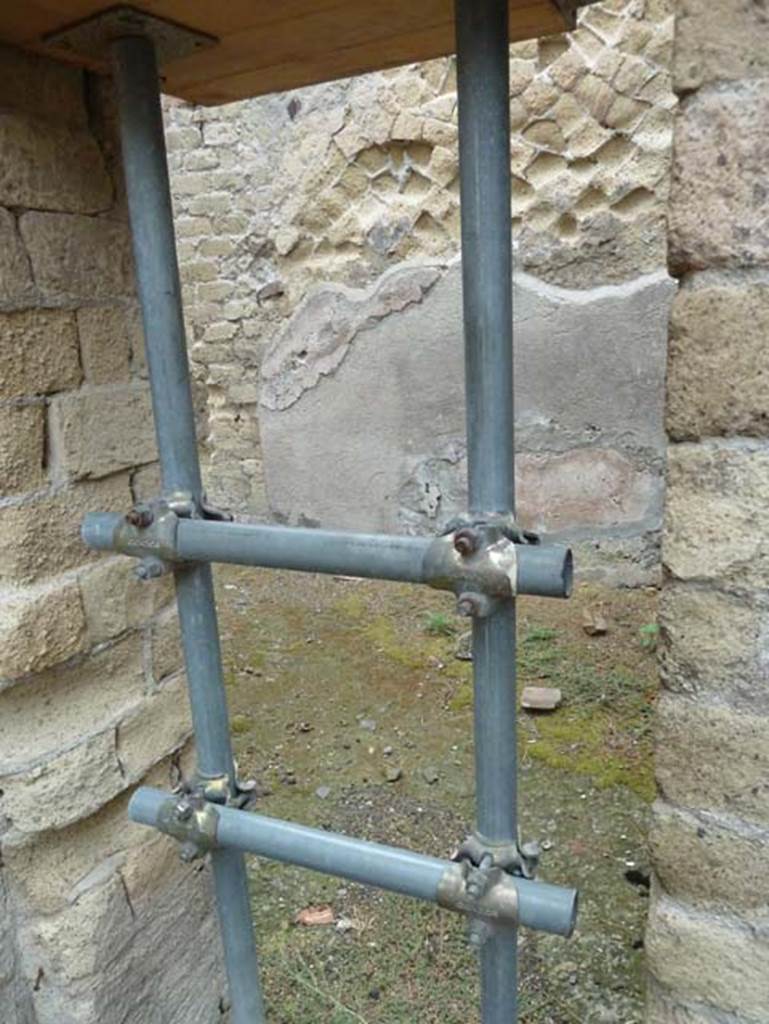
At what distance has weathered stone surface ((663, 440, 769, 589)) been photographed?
805 millimetres

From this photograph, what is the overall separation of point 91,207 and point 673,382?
85 cm

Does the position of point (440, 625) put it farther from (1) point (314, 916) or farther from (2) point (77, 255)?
(2) point (77, 255)

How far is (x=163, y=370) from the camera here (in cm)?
98

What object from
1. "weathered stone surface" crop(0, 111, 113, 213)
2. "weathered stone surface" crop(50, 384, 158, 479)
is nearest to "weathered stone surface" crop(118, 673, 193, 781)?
"weathered stone surface" crop(50, 384, 158, 479)

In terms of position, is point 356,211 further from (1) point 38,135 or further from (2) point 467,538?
(2) point 467,538

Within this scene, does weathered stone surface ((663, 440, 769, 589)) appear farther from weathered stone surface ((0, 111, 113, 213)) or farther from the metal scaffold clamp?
weathered stone surface ((0, 111, 113, 213))

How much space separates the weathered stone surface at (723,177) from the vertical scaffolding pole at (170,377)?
1.87ft


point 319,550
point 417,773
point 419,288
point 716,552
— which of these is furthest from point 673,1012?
point 419,288

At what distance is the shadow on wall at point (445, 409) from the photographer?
140 inches

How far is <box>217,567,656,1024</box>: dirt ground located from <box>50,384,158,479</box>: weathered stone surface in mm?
1348

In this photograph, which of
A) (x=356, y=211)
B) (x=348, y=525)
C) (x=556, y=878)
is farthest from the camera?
(x=348, y=525)

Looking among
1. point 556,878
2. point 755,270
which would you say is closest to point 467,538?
point 755,270

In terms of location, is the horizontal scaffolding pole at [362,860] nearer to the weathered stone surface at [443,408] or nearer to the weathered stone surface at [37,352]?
the weathered stone surface at [37,352]

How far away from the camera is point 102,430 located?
121 cm
